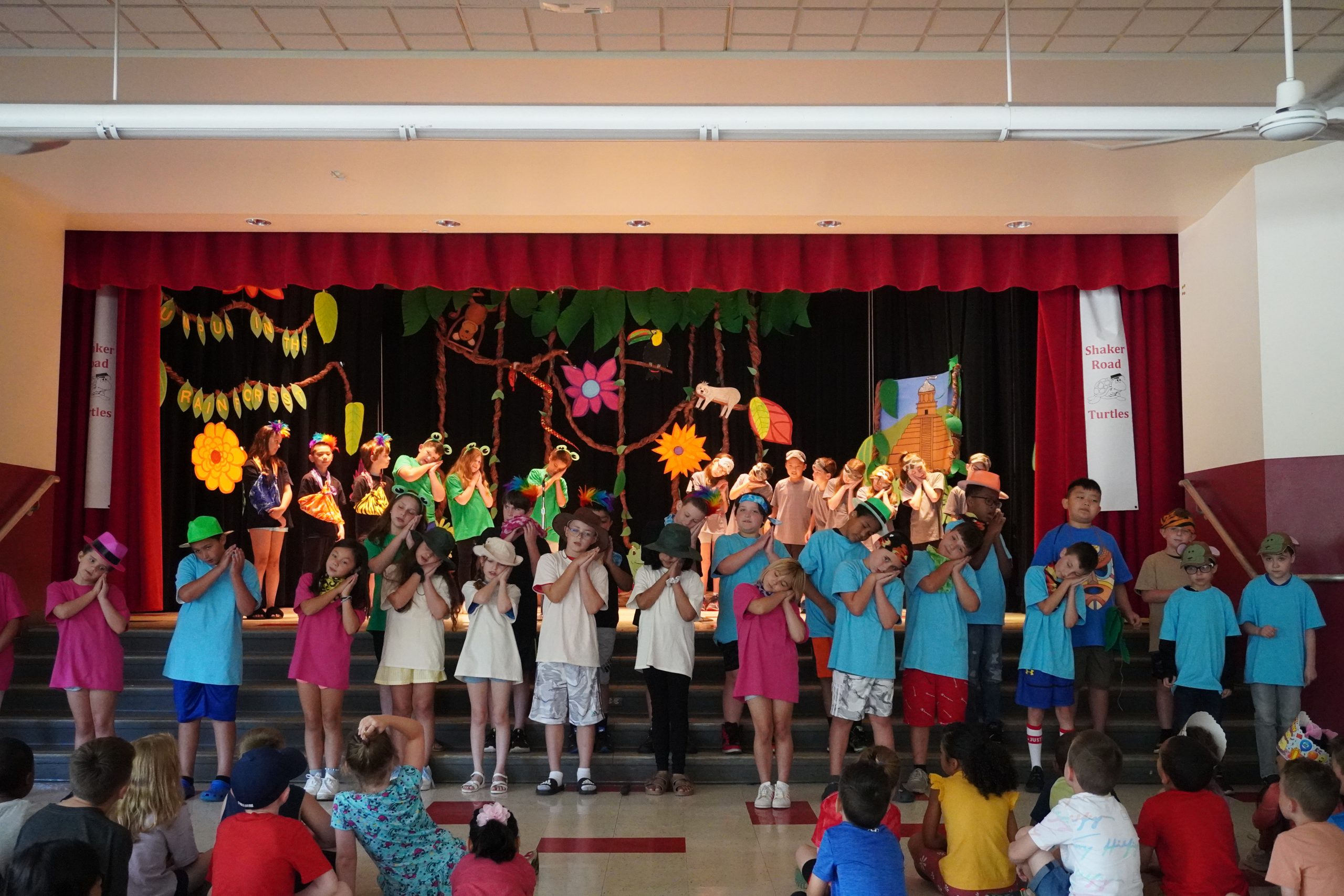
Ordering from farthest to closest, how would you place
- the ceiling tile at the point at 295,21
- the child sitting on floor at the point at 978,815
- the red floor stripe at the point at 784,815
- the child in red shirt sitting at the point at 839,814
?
the ceiling tile at the point at 295,21 → the red floor stripe at the point at 784,815 → the child sitting on floor at the point at 978,815 → the child in red shirt sitting at the point at 839,814

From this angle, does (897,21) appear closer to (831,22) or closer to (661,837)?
(831,22)

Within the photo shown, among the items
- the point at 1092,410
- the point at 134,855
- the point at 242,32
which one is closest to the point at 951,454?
the point at 1092,410

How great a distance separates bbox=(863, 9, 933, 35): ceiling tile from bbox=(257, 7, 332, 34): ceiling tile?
7.70 feet

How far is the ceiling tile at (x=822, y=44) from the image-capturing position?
5129 millimetres

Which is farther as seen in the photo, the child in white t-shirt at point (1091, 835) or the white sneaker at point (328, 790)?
the white sneaker at point (328, 790)

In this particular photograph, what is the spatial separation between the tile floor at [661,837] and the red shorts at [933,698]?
389 mm

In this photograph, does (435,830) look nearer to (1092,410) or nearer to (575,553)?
(575,553)

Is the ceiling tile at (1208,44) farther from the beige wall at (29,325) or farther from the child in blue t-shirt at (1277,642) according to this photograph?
the beige wall at (29,325)

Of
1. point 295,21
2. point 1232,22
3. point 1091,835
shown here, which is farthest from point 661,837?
point 1232,22

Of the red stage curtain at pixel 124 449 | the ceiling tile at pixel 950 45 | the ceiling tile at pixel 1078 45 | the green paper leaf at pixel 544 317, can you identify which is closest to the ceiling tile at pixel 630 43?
the ceiling tile at pixel 950 45

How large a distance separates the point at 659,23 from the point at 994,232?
2891 mm

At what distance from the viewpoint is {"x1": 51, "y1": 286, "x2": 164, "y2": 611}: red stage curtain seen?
23.7 ft

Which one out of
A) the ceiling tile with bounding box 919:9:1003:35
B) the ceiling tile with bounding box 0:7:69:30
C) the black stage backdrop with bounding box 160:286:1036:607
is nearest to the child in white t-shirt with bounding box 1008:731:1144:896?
the ceiling tile with bounding box 919:9:1003:35

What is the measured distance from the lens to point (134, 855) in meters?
3.28
